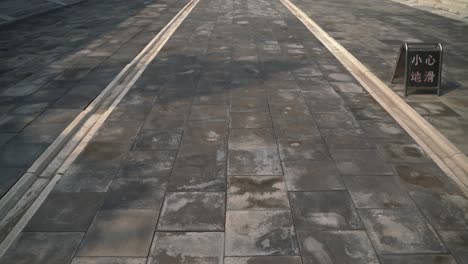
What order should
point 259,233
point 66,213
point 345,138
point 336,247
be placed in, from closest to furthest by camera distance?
1. point 336,247
2. point 259,233
3. point 66,213
4. point 345,138

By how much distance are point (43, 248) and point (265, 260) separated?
2.73 metres

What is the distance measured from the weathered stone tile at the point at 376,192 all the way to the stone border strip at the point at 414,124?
99cm

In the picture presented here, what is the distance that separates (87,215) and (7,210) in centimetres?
116

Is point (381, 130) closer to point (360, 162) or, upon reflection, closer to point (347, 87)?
point (360, 162)

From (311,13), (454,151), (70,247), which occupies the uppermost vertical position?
(311,13)

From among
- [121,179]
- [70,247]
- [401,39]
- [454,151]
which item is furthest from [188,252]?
[401,39]

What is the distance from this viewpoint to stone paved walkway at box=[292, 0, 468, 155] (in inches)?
315

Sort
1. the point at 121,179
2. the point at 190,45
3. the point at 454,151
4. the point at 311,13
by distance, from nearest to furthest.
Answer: the point at 121,179
the point at 454,151
the point at 190,45
the point at 311,13

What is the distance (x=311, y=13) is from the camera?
20.3m

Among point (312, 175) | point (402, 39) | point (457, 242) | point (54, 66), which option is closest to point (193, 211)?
point (312, 175)

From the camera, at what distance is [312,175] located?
236 inches

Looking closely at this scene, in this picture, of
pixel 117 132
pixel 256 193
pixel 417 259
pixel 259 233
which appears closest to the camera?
pixel 417 259

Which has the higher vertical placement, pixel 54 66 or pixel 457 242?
pixel 54 66

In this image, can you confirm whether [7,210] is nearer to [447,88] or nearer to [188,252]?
[188,252]
